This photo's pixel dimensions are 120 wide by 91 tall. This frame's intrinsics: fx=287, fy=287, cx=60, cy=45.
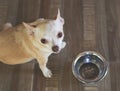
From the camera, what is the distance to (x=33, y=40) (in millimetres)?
1718

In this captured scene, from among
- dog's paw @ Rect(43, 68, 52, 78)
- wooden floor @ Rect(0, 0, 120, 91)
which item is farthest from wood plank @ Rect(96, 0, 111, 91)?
dog's paw @ Rect(43, 68, 52, 78)

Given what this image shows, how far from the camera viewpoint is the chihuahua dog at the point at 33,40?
5.30 feet

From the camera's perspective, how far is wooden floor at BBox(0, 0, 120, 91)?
6.66 feet

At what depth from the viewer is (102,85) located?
200 centimetres

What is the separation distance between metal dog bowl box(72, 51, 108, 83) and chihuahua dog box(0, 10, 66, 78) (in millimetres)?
253

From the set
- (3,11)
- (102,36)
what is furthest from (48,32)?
(3,11)

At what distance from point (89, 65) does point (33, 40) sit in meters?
0.52

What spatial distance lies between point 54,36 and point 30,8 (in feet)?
2.47

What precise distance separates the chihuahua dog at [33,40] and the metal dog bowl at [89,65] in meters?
0.25

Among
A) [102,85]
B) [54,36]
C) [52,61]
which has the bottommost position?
[102,85]

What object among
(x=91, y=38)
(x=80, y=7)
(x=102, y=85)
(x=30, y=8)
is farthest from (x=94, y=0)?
(x=102, y=85)

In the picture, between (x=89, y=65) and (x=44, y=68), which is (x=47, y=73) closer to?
(x=44, y=68)

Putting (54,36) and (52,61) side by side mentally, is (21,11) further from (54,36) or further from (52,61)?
(54,36)

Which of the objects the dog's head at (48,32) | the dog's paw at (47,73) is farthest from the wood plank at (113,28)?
the dog's head at (48,32)
